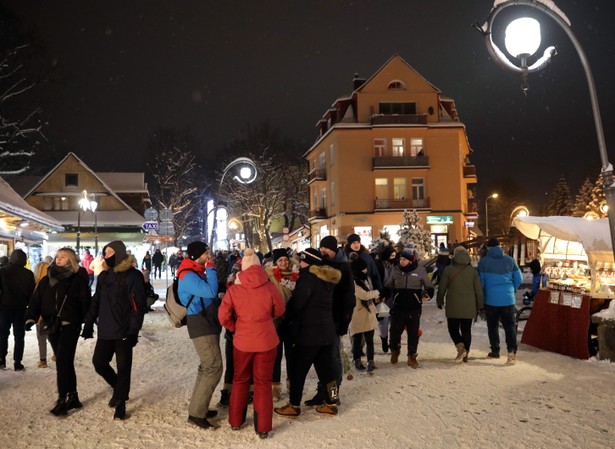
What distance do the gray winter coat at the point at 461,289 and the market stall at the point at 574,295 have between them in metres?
1.75

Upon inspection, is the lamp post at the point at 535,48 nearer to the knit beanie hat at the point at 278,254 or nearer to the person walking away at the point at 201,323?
the knit beanie hat at the point at 278,254

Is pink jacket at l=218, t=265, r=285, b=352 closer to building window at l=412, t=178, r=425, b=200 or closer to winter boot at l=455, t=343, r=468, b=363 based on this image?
winter boot at l=455, t=343, r=468, b=363

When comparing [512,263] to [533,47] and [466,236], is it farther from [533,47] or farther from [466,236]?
[466,236]

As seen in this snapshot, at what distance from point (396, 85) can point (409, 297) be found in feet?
133

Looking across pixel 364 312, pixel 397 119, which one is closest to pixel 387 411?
pixel 364 312

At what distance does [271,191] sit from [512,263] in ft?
147

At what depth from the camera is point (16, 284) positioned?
957cm

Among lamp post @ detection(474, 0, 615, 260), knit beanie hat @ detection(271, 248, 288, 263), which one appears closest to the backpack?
knit beanie hat @ detection(271, 248, 288, 263)

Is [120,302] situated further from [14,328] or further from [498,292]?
[498,292]

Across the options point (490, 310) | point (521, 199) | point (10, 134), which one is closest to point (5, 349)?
point (490, 310)

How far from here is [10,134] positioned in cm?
2503

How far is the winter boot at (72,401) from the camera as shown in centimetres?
683

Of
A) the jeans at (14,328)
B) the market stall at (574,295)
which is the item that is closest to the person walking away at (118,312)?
the jeans at (14,328)

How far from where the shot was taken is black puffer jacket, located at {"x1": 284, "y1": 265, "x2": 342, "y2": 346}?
6.39 metres
